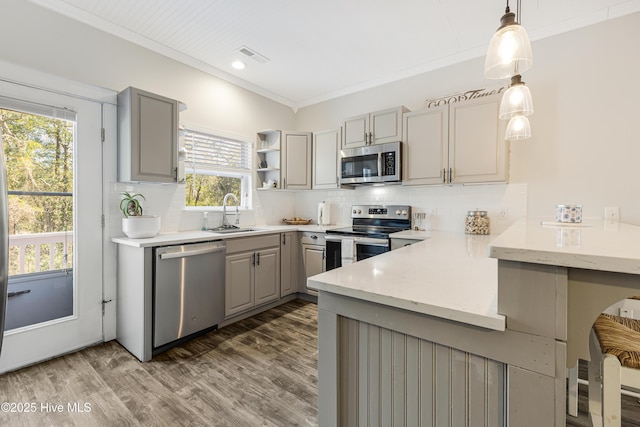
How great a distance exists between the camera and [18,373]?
206 centimetres

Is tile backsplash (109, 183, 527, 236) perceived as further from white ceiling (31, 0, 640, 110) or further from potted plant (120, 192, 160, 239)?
white ceiling (31, 0, 640, 110)

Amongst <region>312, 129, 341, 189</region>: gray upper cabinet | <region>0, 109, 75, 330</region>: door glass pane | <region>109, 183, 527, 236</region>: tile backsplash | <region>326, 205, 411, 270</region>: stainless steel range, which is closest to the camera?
<region>0, 109, 75, 330</region>: door glass pane

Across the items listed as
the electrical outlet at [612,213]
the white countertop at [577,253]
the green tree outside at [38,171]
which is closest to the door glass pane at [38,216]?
the green tree outside at [38,171]

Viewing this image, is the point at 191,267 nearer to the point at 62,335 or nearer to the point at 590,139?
the point at 62,335

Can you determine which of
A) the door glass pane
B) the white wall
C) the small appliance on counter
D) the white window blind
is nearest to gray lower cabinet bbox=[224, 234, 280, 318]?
the white window blind

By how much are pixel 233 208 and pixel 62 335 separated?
6.46 ft

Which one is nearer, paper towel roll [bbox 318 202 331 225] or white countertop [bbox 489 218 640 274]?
white countertop [bbox 489 218 640 274]

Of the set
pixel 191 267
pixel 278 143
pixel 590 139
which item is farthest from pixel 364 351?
pixel 278 143

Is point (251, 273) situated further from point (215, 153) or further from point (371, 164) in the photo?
Answer: point (371, 164)

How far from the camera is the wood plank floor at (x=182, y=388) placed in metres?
1.65

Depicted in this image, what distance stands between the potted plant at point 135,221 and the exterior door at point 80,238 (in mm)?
198

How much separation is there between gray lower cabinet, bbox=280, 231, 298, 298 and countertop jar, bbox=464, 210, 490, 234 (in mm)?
1991

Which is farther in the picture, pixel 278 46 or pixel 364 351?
pixel 278 46

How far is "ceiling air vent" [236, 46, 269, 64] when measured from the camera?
2.95m
